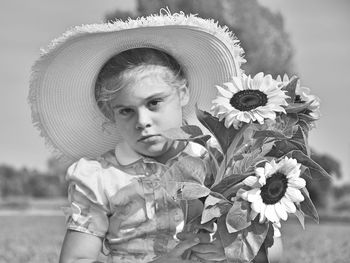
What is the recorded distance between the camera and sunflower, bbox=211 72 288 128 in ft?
8.27

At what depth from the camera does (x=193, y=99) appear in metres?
3.30

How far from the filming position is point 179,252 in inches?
104

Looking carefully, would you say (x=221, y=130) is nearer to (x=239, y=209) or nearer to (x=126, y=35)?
(x=239, y=209)

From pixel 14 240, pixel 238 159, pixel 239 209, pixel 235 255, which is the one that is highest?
pixel 238 159

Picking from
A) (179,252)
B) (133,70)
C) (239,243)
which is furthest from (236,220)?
(133,70)

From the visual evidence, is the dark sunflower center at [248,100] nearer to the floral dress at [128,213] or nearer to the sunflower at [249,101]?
the sunflower at [249,101]

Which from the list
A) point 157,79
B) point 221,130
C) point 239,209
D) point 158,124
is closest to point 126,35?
point 157,79

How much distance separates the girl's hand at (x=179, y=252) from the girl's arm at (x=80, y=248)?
1.04ft

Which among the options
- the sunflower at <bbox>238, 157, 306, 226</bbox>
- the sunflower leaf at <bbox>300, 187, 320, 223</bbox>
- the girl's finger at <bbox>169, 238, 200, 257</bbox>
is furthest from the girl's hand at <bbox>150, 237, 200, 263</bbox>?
the sunflower leaf at <bbox>300, 187, 320, 223</bbox>

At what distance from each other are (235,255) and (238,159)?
0.33m

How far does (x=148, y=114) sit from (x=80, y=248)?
1.94ft

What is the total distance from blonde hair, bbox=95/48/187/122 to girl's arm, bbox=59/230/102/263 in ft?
1.91

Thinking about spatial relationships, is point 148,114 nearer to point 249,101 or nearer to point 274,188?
point 249,101

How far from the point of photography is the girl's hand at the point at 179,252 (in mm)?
2613
